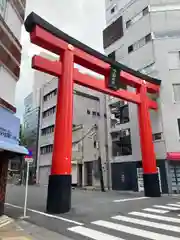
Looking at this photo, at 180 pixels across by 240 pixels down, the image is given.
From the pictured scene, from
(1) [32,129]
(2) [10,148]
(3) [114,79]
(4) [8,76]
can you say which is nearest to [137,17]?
(3) [114,79]

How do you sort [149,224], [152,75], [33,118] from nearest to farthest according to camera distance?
[149,224]
[152,75]
[33,118]

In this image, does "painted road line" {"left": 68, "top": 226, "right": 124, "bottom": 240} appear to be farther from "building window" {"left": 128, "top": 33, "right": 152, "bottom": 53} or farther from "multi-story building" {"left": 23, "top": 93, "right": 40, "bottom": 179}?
"multi-story building" {"left": 23, "top": 93, "right": 40, "bottom": 179}

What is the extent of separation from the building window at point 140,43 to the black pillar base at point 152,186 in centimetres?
1298

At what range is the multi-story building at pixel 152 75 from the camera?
17.9 m

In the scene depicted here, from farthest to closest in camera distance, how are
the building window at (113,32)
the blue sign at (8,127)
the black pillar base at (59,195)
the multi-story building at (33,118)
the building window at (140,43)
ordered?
the multi-story building at (33,118) → the building window at (113,32) → the building window at (140,43) → the black pillar base at (59,195) → the blue sign at (8,127)

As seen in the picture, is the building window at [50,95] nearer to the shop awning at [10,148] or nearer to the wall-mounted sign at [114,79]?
the wall-mounted sign at [114,79]

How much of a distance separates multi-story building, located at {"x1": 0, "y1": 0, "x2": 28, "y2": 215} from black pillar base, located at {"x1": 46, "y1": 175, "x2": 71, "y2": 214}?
2.24m

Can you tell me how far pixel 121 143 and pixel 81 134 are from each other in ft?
28.3

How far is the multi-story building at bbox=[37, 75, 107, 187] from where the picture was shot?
2657 centimetres

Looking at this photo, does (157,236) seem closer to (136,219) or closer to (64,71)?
(136,219)

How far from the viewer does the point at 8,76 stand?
9.06 metres

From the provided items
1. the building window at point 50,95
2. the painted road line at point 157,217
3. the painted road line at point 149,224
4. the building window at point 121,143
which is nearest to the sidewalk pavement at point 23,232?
the painted road line at point 149,224

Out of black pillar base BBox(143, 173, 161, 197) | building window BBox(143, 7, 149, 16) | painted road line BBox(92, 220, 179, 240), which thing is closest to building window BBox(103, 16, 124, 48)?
building window BBox(143, 7, 149, 16)

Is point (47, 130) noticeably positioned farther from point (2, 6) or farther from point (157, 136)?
point (2, 6)
